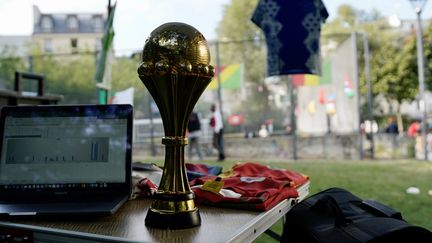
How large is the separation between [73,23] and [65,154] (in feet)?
39.4

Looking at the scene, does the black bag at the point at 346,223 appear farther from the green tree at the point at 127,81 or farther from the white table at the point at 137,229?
the green tree at the point at 127,81

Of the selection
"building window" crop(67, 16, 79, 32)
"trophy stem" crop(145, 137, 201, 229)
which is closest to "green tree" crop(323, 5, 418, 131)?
"building window" crop(67, 16, 79, 32)

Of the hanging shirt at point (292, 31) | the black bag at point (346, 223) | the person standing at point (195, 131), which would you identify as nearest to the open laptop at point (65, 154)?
the black bag at point (346, 223)

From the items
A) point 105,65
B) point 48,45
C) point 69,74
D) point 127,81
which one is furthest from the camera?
point 48,45

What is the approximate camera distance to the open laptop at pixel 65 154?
0.80 metres

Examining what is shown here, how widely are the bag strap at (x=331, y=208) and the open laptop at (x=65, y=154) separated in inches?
17.6

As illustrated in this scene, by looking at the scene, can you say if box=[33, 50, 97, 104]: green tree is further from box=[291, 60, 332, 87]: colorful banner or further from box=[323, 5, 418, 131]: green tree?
box=[323, 5, 418, 131]: green tree

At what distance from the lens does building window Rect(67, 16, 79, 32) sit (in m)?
11.4

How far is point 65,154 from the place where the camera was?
2.71ft

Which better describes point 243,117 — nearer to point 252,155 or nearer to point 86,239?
point 252,155

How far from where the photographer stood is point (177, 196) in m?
0.65

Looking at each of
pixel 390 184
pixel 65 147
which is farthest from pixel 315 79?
pixel 65 147

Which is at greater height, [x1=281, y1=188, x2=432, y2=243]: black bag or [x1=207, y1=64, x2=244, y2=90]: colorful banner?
[x1=207, y1=64, x2=244, y2=90]: colorful banner

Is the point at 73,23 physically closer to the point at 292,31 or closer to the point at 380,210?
the point at 292,31
